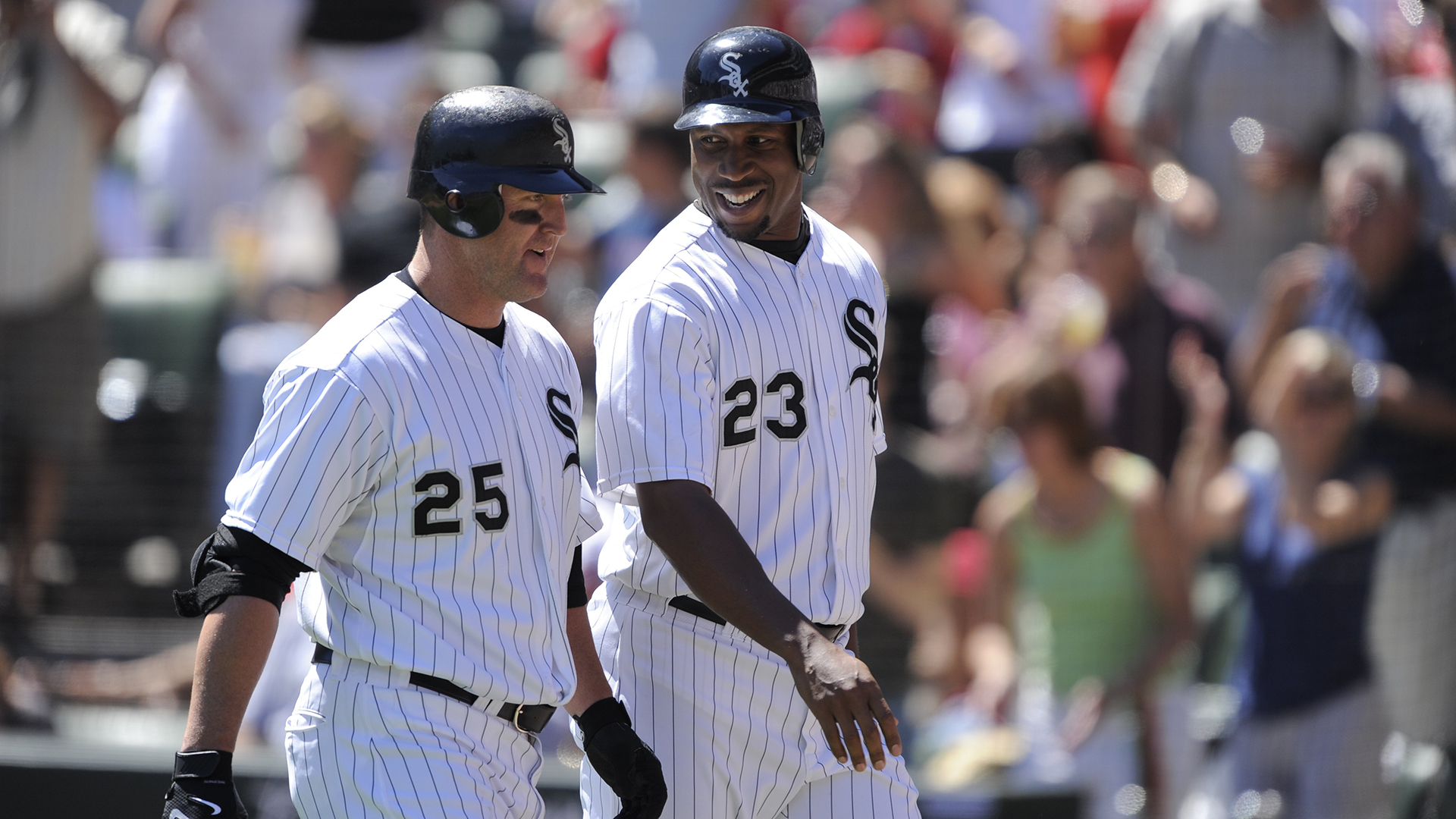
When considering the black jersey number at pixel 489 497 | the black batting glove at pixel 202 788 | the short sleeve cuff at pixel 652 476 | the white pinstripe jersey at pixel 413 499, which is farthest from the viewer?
the short sleeve cuff at pixel 652 476

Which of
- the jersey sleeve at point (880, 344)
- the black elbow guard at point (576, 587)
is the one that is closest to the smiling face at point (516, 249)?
the black elbow guard at point (576, 587)

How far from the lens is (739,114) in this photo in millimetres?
2766

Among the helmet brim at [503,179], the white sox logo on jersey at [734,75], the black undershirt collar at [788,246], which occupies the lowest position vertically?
the black undershirt collar at [788,246]

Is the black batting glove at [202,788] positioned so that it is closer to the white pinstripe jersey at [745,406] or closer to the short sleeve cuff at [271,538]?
the short sleeve cuff at [271,538]

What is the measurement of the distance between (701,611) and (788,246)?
2.21 feet

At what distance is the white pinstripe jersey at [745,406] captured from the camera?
109 inches

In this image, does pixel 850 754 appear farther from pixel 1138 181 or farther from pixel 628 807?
pixel 1138 181

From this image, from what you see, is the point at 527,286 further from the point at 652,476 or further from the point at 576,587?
the point at 576,587

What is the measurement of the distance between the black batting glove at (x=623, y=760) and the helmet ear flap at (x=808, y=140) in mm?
986

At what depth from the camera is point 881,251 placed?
18.3ft

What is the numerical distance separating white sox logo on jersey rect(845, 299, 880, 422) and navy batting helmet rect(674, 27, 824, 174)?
0.97ft

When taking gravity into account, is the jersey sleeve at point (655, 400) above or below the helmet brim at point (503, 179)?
below

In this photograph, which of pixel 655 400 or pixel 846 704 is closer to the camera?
pixel 846 704

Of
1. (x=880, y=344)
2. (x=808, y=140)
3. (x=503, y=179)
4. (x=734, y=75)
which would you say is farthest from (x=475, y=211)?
(x=880, y=344)
